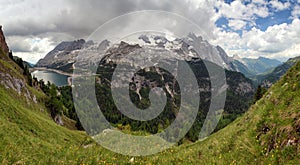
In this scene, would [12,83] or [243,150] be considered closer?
[243,150]

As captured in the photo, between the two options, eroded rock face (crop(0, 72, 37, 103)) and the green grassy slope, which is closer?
the green grassy slope

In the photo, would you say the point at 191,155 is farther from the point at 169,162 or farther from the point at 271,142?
the point at 271,142

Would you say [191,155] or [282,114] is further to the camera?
[191,155]

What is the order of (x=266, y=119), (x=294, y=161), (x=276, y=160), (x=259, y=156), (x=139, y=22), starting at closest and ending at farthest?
(x=294, y=161) < (x=276, y=160) < (x=259, y=156) < (x=266, y=119) < (x=139, y=22)

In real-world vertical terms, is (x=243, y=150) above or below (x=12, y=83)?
below

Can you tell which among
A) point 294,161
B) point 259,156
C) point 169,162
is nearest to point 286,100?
point 259,156

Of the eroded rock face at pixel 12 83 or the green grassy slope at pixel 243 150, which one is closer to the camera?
the green grassy slope at pixel 243 150

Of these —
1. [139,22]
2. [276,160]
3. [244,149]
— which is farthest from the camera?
[139,22]

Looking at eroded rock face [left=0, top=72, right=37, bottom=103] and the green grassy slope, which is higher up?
eroded rock face [left=0, top=72, right=37, bottom=103]

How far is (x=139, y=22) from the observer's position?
68.0 ft

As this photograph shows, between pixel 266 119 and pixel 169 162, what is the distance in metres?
7.89

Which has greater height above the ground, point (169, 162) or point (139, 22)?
point (139, 22)

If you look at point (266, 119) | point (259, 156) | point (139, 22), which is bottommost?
point (259, 156)

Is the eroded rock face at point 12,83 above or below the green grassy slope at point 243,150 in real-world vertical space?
above
